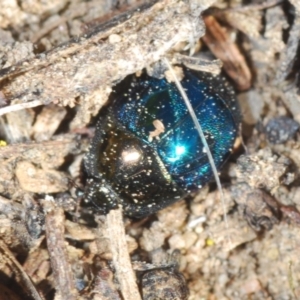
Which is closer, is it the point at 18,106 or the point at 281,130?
the point at 18,106

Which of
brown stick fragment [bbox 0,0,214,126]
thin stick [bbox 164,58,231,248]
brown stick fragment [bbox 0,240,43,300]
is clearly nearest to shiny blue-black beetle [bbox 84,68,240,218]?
thin stick [bbox 164,58,231,248]

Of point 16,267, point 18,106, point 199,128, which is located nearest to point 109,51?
point 18,106

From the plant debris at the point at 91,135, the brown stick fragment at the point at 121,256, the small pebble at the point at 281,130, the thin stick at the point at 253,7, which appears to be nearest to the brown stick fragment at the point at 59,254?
the plant debris at the point at 91,135

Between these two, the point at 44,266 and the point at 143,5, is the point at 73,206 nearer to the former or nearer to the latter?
the point at 44,266

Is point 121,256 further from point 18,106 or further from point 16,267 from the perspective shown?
point 18,106

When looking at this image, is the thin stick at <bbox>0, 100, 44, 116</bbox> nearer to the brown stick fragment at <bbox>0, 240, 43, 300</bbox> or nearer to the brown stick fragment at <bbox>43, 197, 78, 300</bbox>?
the brown stick fragment at <bbox>43, 197, 78, 300</bbox>

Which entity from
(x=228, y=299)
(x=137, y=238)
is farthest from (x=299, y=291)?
(x=137, y=238)

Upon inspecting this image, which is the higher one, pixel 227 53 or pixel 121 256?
pixel 227 53
